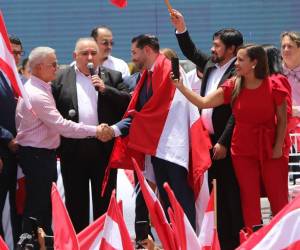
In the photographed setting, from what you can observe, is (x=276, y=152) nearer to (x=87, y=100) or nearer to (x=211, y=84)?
(x=211, y=84)

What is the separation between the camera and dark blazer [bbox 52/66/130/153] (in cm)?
720

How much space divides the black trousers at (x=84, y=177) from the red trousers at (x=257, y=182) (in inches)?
43.4

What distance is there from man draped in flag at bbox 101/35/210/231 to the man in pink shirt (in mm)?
318

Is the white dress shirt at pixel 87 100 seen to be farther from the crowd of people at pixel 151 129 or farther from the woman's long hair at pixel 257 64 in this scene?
the woman's long hair at pixel 257 64

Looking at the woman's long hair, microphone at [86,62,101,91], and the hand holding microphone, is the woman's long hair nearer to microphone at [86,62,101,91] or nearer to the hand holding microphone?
the hand holding microphone

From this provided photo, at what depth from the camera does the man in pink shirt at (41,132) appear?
7.00 metres

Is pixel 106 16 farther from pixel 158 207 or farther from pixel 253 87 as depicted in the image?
pixel 158 207

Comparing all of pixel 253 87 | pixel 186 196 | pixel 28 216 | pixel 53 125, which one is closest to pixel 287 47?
pixel 253 87

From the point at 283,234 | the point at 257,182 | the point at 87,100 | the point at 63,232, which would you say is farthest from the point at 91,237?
the point at 87,100

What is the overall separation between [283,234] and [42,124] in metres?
3.69

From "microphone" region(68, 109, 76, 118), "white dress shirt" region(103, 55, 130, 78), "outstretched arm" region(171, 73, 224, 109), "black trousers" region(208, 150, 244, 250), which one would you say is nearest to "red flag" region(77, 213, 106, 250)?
"outstretched arm" region(171, 73, 224, 109)

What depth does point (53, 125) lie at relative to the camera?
7.00 m

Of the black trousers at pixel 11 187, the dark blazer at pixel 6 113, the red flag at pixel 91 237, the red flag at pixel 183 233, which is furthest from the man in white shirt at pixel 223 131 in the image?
the red flag at pixel 183 233

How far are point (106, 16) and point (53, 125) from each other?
7607mm
